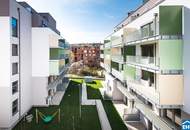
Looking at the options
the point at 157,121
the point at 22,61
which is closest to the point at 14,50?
the point at 22,61

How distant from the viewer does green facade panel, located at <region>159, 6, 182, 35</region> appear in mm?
12664

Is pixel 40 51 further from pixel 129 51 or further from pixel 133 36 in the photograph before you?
pixel 133 36

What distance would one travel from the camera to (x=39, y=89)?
93.7 feet

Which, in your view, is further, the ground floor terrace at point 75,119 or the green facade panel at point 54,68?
the green facade panel at point 54,68

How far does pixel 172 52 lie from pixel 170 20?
66.7 inches

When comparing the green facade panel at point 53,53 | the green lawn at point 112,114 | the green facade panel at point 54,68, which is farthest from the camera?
the green facade panel at point 53,53

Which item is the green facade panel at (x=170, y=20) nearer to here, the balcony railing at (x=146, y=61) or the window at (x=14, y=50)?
the balcony railing at (x=146, y=61)

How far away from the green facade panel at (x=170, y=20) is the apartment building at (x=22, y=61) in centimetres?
1307

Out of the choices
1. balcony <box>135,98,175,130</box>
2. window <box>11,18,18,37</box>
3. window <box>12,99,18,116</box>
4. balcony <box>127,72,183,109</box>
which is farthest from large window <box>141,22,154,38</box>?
window <box>12,99,18,116</box>

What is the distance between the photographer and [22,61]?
2436cm

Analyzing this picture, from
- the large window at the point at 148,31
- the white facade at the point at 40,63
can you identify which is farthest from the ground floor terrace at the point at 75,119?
the large window at the point at 148,31

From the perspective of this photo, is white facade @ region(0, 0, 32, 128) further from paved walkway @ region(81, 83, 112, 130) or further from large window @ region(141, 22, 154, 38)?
large window @ region(141, 22, 154, 38)

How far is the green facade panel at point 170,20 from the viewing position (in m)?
12.7

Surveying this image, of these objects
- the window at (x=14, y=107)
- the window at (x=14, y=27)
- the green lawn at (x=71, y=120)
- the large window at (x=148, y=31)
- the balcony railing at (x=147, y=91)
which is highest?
the window at (x=14, y=27)
